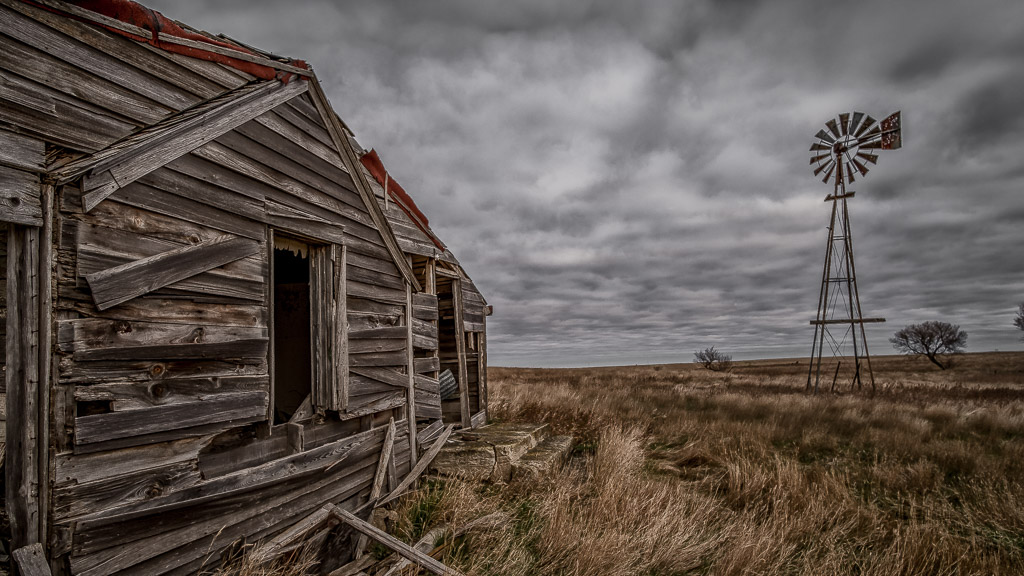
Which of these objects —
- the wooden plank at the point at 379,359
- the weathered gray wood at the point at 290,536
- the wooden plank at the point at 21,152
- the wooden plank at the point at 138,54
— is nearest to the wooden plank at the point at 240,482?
the weathered gray wood at the point at 290,536

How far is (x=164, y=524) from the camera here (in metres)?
3.36

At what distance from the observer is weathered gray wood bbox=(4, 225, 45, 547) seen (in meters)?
2.77

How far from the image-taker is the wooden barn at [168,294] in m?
2.88

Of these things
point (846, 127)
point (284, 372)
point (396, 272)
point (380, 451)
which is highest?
point (846, 127)

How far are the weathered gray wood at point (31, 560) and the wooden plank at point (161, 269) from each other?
1.35 meters

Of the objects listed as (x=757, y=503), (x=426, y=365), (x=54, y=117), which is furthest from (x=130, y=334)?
(x=757, y=503)

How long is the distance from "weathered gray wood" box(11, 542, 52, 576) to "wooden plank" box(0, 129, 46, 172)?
7.04 ft

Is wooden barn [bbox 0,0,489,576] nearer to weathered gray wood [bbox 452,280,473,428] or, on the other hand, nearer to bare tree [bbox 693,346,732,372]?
weathered gray wood [bbox 452,280,473,428]

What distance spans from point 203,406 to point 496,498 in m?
3.87

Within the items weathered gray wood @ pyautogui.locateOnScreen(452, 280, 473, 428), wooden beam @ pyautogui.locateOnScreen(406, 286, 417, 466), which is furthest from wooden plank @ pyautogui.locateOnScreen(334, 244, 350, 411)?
weathered gray wood @ pyautogui.locateOnScreen(452, 280, 473, 428)

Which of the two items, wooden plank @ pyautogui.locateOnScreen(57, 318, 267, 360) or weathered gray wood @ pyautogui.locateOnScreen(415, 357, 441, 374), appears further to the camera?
weathered gray wood @ pyautogui.locateOnScreen(415, 357, 441, 374)

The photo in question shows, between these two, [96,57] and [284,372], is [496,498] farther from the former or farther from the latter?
[96,57]

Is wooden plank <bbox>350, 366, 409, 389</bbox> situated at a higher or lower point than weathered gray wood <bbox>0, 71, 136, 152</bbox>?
lower

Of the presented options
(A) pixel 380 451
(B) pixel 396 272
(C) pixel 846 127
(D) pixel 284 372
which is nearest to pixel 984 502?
(A) pixel 380 451
